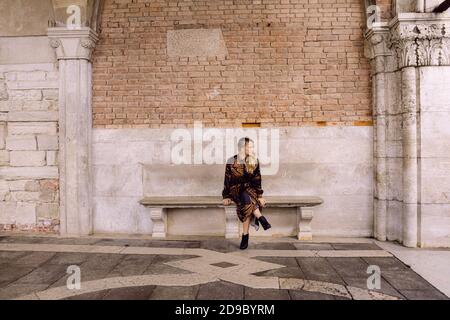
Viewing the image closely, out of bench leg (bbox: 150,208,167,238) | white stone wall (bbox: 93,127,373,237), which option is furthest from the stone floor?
white stone wall (bbox: 93,127,373,237)

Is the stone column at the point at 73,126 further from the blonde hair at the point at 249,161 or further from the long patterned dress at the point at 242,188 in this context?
the blonde hair at the point at 249,161

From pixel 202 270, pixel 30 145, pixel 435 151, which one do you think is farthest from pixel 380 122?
pixel 30 145

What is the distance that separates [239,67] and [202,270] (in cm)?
375

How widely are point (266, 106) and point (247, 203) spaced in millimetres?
1978

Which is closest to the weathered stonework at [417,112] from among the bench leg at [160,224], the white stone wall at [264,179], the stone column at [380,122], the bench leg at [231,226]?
the stone column at [380,122]

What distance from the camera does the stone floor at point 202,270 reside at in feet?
13.5

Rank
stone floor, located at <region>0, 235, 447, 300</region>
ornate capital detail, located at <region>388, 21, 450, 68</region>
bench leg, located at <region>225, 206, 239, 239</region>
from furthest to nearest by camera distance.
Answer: bench leg, located at <region>225, 206, 239, 239</region>
ornate capital detail, located at <region>388, 21, 450, 68</region>
stone floor, located at <region>0, 235, 447, 300</region>

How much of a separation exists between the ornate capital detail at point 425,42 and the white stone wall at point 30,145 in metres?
6.10

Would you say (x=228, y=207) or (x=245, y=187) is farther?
(x=228, y=207)

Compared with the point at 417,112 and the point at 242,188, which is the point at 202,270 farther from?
the point at 417,112

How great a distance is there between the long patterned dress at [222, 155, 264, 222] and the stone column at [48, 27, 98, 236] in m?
2.72

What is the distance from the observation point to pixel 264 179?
6852mm

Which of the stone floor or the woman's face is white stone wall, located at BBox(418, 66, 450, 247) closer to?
the stone floor

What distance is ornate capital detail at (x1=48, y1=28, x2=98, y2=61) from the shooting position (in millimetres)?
→ 6770
